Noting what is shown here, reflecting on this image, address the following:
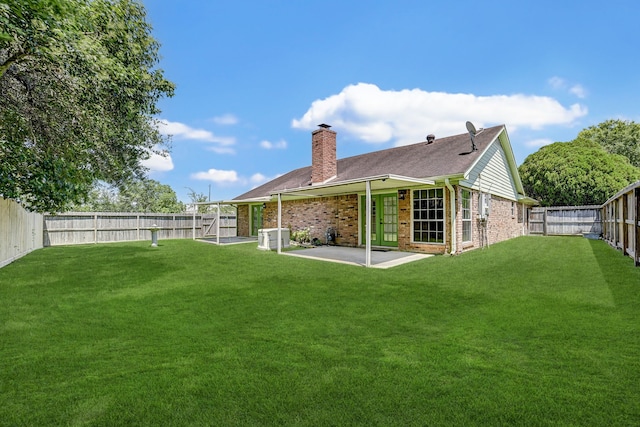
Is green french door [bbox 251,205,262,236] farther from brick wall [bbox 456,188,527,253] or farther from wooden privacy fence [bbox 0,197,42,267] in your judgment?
brick wall [bbox 456,188,527,253]

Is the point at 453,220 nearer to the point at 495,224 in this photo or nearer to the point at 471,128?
the point at 471,128

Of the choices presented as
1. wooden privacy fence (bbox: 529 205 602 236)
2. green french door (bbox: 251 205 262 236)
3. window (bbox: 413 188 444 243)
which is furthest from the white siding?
green french door (bbox: 251 205 262 236)

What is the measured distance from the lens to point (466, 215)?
11.3 metres

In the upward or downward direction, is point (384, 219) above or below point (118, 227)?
above

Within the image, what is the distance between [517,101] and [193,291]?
66.3 feet

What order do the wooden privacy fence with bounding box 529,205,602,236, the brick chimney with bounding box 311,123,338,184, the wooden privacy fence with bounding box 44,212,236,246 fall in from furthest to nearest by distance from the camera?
the wooden privacy fence with bounding box 529,205,602,236, the wooden privacy fence with bounding box 44,212,236,246, the brick chimney with bounding box 311,123,338,184

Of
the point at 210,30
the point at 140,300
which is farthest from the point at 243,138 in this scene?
the point at 140,300

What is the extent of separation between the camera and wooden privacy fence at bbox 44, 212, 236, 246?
15609 millimetres

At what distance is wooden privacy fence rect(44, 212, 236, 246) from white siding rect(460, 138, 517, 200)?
1514 centimetres

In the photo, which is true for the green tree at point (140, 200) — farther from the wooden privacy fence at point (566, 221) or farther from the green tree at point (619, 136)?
the green tree at point (619, 136)

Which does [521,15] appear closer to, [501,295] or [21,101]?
[501,295]

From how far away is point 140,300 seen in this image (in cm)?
521

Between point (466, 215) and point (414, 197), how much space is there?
79.3 inches

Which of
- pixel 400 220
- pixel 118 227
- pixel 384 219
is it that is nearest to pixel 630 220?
pixel 400 220
